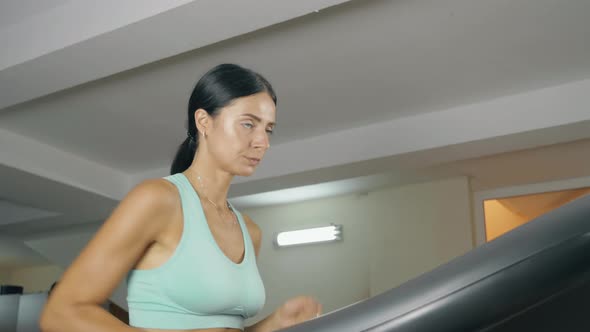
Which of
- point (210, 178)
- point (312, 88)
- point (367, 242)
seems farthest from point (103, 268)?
point (367, 242)

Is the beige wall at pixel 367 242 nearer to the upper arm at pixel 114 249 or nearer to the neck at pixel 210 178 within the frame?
the neck at pixel 210 178

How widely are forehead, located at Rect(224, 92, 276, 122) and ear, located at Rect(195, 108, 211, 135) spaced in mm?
41

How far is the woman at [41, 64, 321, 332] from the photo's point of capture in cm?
68

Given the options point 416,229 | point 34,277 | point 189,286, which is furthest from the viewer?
point 34,277

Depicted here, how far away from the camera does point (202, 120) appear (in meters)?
0.94

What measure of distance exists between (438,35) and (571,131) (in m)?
1.39

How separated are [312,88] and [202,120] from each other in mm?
2924

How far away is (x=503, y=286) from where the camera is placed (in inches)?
14.6

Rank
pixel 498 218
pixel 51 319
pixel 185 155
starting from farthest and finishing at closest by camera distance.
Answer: pixel 498 218, pixel 185 155, pixel 51 319

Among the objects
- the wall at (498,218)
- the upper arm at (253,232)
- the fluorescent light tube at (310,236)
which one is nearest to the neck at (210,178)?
the upper arm at (253,232)

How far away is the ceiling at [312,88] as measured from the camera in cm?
283

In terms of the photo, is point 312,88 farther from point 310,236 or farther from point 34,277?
point 34,277

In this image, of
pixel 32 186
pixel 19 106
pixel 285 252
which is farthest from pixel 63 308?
pixel 285 252

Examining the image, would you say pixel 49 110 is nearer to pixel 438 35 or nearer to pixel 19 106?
pixel 19 106
